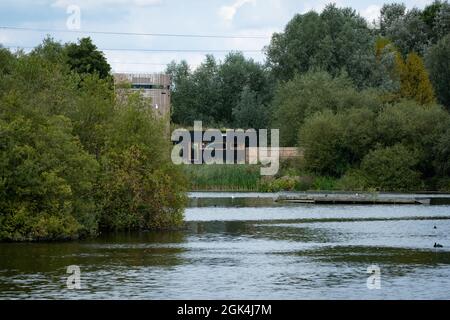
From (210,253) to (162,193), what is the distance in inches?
439

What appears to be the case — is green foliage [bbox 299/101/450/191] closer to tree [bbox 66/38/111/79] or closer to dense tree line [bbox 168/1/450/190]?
dense tree line [bbox 168/1/450/190]

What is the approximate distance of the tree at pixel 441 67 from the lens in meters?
133

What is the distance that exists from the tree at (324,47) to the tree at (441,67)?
722cm

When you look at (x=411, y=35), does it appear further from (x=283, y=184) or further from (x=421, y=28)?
(x=283, y=184)

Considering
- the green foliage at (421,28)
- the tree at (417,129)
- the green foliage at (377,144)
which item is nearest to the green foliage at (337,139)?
the green foliage at (377,144)

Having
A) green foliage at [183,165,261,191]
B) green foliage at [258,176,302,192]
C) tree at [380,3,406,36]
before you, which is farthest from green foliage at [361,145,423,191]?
tree at [380,3,406,36]

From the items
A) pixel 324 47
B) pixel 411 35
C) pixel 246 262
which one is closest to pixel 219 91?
pixel 324 47

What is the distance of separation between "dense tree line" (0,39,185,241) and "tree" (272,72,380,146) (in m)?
52.8

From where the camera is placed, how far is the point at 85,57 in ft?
351

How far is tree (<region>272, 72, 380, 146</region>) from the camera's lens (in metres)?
119

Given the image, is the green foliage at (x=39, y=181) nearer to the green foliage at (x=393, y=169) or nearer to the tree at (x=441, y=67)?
the green foliage at (x=393, y=169)

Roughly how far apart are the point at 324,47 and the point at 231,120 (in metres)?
20.9

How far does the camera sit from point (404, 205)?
287 ft

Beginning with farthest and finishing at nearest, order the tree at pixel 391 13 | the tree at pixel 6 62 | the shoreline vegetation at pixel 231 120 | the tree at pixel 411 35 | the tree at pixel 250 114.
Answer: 1. the tree at pixel 391 13
2. the tree at pixel 411 35
3. the tree at pixel 250 114
4. the tree at pixel 6 62
5. the shoreline vegetation at pixel 231 120
